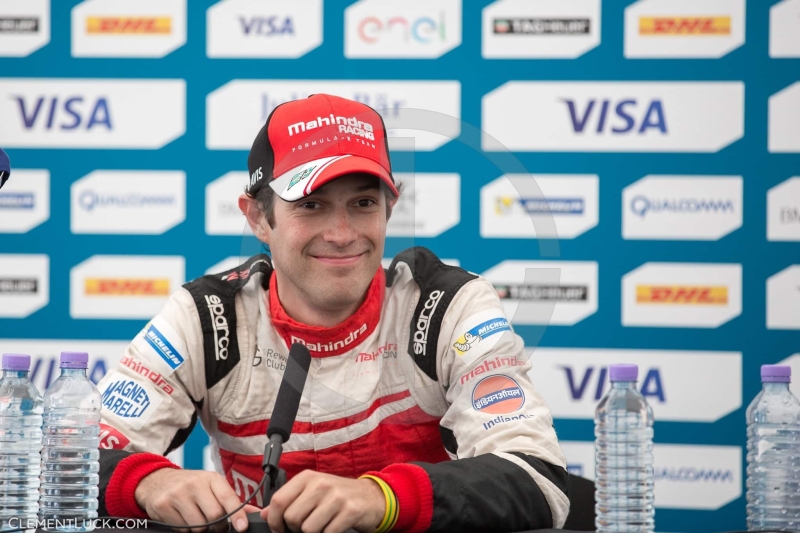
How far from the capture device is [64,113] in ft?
10.0

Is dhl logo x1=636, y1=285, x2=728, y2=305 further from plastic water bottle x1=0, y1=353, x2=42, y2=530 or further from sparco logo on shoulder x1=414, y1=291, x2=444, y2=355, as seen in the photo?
plastic water bottle x1=0, y1=353, x2=42, y2=530

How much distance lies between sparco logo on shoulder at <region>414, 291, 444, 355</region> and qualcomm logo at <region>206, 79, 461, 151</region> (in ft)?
4.79

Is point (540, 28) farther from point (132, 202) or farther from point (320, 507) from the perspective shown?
point (320, 507)

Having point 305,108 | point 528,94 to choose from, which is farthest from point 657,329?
point 305,108

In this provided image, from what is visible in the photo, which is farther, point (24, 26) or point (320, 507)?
point (24, 26)

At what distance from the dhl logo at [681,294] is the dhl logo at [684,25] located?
0.83 metres

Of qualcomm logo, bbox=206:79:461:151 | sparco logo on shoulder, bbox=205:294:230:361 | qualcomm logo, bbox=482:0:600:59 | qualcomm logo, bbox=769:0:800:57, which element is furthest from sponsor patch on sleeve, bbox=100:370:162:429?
qualcomm logo, bbox=769:0:800:57

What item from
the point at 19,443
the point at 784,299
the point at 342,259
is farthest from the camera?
the point at 784,299

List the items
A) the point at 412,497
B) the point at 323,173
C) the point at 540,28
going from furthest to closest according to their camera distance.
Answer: the point at 540,28
the point at 323,173
the point at 412,497

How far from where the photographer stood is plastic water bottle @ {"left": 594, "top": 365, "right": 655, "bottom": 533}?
1175 millimetres

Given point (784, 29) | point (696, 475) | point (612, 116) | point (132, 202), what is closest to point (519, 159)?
point (612, 116)

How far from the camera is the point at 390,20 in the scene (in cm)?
295

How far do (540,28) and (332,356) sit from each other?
69.7 inches

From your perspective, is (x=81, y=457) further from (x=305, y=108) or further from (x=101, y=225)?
(x=101, y=225)
